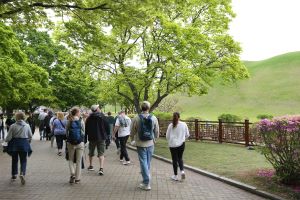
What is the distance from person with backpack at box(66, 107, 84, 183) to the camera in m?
8.99

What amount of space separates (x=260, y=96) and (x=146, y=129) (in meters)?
78.7

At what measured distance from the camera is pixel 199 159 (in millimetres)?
13602

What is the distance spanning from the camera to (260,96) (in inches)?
3285

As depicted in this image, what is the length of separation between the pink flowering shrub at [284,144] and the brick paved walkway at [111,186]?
44.8 inches

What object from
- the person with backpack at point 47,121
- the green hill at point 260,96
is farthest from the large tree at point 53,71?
the green hill at point 260,96

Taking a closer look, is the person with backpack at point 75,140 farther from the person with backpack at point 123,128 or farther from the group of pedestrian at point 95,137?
the person with backpack at point 123,128

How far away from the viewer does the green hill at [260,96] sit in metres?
75.0

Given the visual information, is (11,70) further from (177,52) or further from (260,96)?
(260,96)

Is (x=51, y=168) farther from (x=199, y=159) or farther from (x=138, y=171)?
(x=199, y=159)

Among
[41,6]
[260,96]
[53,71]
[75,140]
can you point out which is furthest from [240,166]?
[260,96]

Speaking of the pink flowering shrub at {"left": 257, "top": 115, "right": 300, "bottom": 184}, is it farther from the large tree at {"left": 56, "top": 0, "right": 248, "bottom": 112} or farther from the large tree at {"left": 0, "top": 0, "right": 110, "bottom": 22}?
the large tree at {"left": 56, "top": 0, "right": 248, "bottom": 112}

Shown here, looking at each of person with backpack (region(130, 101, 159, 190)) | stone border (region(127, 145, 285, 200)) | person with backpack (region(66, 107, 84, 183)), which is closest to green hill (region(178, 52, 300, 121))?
stone border (region(127, 145, 285, 200))

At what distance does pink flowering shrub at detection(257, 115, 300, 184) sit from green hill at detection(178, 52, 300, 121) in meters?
61.3

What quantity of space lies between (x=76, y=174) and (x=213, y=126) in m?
13.6
